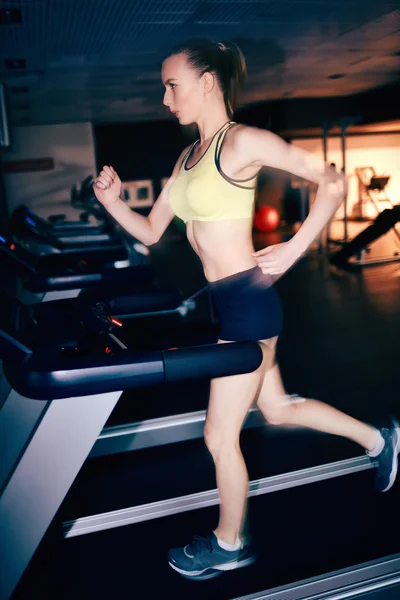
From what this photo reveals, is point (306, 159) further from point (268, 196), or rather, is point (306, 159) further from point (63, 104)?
point (268, 196)

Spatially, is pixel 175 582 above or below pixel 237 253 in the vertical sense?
below

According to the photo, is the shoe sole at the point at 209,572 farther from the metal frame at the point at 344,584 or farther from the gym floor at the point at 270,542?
the metal frame at the point at 344,584

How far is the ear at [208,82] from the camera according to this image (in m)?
1.23

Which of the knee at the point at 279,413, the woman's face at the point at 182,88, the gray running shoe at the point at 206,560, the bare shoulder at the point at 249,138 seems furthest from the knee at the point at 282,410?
the woman's face at the point at 182,88

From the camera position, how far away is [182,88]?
48.5 inches

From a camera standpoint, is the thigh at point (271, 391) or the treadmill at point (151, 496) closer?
the treadmill at point (151, 496)

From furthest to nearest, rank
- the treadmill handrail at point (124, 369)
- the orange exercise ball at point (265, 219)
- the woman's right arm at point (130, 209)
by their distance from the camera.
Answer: the orange exercise ball at point (265, 219), the woman's right arm at point (130, 209), the treadmill handrail at point (124, 369)

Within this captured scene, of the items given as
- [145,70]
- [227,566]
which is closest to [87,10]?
[145,70]

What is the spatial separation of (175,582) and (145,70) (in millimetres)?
5575

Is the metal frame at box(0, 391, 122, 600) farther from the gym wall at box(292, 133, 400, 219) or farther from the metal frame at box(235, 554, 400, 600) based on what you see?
the gym wall at box(292, 133, 400, 219)

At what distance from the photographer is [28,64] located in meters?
5.19

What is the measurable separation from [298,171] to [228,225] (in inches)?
8.2

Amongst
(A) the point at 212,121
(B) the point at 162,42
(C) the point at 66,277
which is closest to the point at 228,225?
(A) the point at 212,121

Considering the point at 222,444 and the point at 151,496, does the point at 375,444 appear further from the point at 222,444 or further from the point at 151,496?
the point at 151,496
